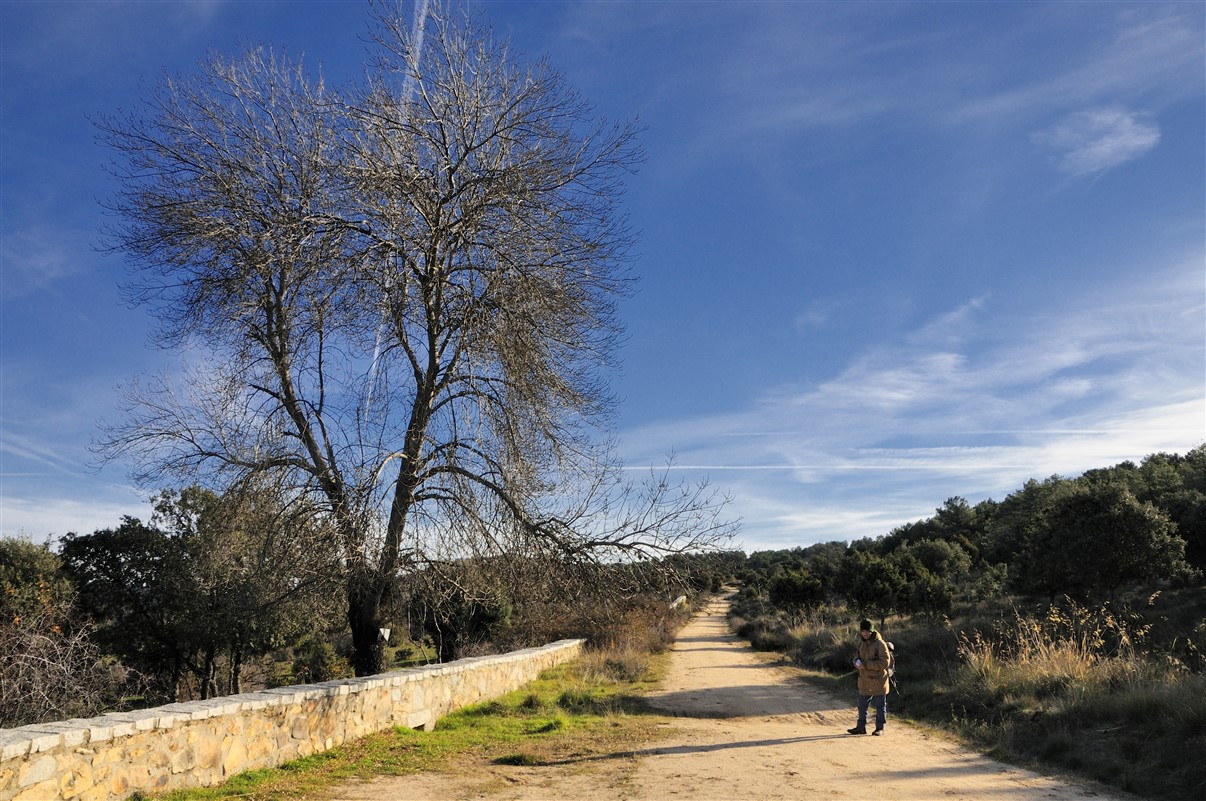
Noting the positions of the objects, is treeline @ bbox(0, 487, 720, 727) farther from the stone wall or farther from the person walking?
the person walking

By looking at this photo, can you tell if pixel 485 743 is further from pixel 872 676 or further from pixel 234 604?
pixel 872 676

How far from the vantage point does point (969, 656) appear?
13.5m

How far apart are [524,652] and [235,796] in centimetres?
1167

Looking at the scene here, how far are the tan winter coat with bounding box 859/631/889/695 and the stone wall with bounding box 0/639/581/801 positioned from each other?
20.2 ft

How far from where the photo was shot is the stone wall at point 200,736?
201 inches

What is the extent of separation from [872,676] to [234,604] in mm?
9093

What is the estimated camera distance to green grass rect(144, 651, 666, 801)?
22.7ft

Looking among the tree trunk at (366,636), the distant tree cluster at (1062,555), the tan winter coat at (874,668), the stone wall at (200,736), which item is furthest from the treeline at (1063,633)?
the tree trunk at (366,636)

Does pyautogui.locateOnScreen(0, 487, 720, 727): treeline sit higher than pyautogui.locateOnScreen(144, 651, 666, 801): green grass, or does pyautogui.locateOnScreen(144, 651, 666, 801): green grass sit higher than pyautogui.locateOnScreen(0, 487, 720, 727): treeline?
pyautogui.locateOnScreen(0, 487, 720, 727): treeline

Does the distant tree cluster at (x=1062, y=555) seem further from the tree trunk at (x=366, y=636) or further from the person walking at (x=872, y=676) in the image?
the tree trunk at (x=366, y=636)

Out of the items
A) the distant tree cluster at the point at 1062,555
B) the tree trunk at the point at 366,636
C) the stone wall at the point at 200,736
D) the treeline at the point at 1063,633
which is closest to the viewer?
the stone wall at the point at 200,736

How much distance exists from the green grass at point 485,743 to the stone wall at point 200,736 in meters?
0.18

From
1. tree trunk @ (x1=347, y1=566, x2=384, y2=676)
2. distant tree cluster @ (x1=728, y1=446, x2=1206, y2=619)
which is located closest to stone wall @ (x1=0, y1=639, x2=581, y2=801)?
tree trunk @ (x1=347, y1=566, x2=384, y2=676)

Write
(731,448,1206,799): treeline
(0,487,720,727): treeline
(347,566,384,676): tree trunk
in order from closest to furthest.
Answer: (731,448,1206,799): treeline
(0,487,720,727): treeline
(347,566,384,676): tree trunk
